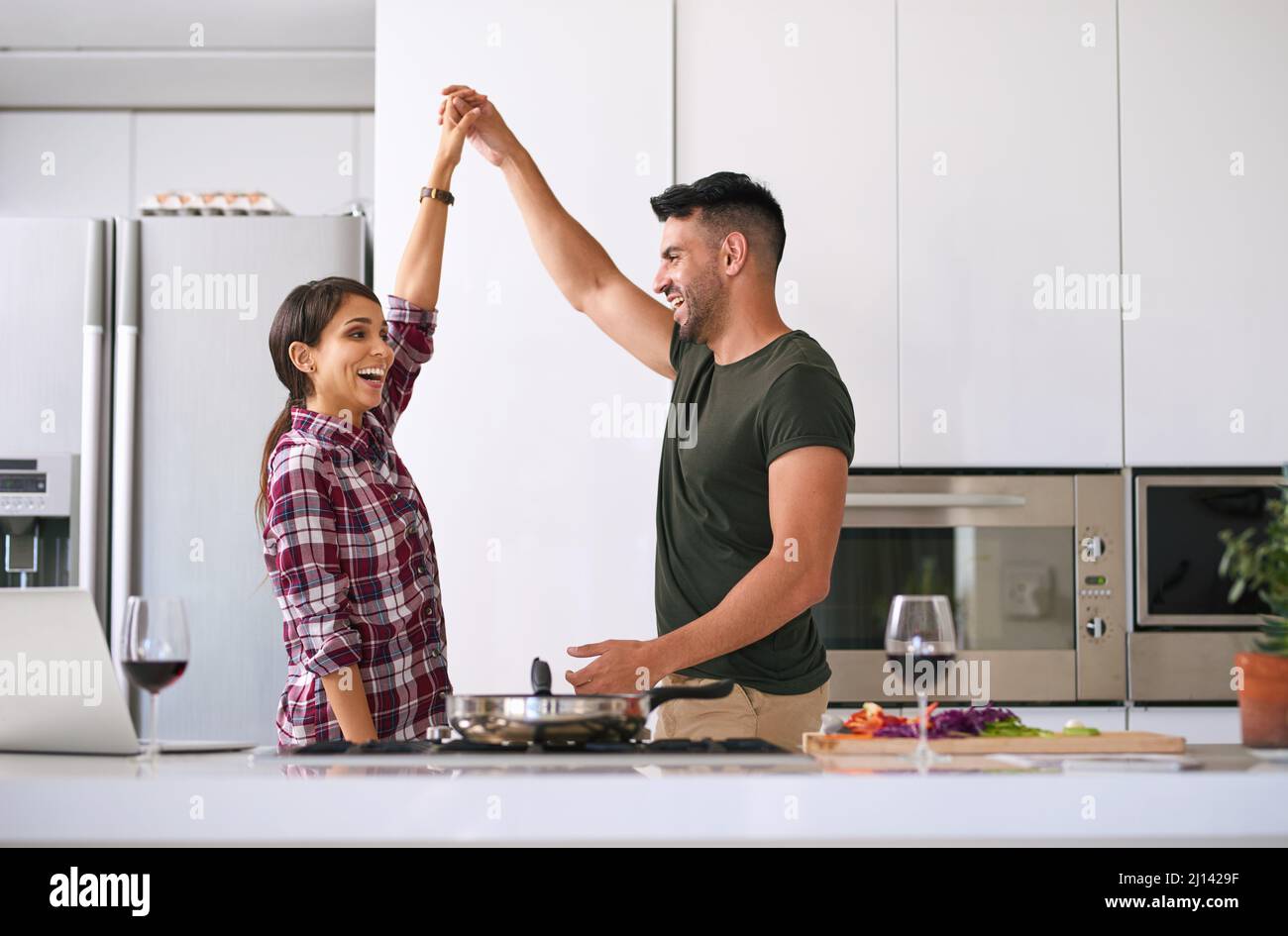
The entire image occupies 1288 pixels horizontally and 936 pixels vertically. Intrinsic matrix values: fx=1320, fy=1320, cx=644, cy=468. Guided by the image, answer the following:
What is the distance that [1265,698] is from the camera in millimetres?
1437

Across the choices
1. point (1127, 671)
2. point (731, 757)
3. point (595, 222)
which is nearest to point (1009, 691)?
point (1127, 671)

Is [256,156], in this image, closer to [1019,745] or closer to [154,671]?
[154,671]

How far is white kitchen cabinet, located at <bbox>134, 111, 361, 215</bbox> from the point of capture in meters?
3.63

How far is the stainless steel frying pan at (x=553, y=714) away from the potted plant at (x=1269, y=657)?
0.57m

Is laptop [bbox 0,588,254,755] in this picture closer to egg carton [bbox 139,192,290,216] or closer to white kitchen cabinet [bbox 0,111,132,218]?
egg carton [bbox 139,192,290,216]

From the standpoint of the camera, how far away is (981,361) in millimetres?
2920

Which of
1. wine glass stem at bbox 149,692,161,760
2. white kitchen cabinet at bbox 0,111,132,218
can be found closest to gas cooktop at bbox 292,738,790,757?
wine glass stem at bbox 149,692,161,760

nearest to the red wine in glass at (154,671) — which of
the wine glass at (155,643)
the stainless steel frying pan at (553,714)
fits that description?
the wine glass at (155,643)

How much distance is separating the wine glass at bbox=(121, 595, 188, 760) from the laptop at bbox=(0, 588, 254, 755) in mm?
45

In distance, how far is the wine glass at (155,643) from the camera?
1320 millimetres

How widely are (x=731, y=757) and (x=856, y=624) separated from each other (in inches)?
63.6

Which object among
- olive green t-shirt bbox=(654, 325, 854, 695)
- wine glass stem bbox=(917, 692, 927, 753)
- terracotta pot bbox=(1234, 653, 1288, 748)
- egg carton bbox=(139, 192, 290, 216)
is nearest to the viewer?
wine glass stem bbox=(917, 692, 927, 753)

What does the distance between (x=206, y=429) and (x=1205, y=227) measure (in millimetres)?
2277
